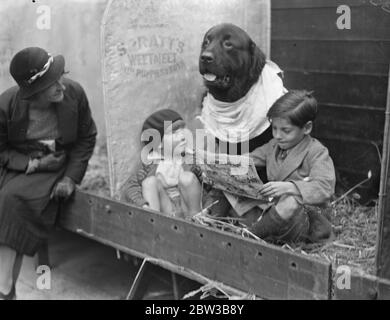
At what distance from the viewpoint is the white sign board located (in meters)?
3.20

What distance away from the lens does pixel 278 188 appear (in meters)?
2.52

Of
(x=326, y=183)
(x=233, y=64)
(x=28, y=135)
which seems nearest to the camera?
(x=326, y=183)

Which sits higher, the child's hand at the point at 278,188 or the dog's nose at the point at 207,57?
the dog's nose at the point at 207,57

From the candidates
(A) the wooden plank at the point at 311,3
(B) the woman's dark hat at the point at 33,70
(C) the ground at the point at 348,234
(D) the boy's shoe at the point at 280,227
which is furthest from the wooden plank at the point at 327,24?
(B) the woman's dark hat at the point at 33,70

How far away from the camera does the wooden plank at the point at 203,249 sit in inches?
87.7

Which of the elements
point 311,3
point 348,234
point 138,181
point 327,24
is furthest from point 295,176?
point 311,3

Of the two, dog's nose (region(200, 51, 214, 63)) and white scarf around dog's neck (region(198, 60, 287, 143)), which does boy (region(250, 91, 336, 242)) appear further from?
dog's nose (region(200, 51, 214, 63))

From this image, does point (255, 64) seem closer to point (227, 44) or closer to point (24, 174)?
point (227, 44)

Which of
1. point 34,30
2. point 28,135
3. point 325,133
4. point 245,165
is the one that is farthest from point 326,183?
point 34,30

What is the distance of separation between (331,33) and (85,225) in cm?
178

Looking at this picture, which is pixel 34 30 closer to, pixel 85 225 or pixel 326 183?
pixel 85 225

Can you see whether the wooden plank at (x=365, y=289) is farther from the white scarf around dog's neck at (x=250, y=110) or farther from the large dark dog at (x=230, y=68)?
the white scarf around dog's neck at (x=250, y=110)

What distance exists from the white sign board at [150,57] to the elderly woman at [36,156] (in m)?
0.20
